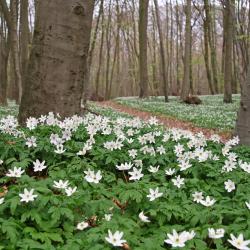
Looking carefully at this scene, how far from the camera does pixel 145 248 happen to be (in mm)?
2650

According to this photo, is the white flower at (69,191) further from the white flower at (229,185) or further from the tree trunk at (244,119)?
the tree trunk at (244,119)

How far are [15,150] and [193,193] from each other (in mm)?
1904

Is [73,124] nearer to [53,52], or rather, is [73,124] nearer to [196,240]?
[53,52]

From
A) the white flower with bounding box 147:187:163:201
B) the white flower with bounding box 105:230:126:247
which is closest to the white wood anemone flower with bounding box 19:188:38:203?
the white flower with bounding box 105:230:126:247

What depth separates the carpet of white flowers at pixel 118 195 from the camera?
279cm

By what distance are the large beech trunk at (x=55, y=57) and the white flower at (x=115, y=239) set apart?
12.4 feet

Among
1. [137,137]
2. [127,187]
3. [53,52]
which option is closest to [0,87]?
[53,52]

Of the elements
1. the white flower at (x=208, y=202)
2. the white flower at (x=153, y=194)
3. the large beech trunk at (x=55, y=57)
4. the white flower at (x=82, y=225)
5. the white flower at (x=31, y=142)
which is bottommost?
the white flower at (x=82, y=225)

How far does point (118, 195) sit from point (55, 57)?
3.17m

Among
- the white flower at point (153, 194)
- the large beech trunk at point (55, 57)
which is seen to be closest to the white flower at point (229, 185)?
the white flower at point (153, 194)

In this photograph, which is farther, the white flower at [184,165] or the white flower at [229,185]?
the white flower at [184,165]

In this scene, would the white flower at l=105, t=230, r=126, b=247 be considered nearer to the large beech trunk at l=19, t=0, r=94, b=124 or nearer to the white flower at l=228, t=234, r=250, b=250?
the white flower at l=228, t=234, r=250, b=250

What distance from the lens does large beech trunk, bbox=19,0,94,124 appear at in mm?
6145

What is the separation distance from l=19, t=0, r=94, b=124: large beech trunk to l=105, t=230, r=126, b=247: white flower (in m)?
3.77
